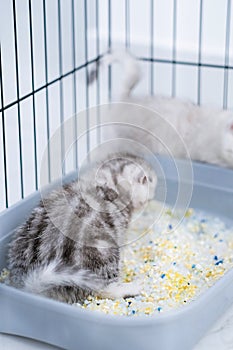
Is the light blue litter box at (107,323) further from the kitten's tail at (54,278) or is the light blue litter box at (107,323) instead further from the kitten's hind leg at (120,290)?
the kitten's hind leg at (120,290)

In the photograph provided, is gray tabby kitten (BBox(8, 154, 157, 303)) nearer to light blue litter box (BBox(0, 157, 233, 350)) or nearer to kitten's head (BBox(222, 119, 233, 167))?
light blue litter box (BBox(0, 157, 233, 350))

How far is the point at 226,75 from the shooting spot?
2766 millimetres

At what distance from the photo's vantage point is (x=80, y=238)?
1.62m

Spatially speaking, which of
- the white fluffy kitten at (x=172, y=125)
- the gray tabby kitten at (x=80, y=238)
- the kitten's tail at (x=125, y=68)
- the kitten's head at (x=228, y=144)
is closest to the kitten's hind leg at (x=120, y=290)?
the gray tabby kitten at (x=80, y=238)

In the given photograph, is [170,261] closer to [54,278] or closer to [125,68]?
[54,278]

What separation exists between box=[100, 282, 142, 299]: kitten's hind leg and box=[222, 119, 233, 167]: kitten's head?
2.30 ft

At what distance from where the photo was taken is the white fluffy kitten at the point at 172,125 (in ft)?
7.32

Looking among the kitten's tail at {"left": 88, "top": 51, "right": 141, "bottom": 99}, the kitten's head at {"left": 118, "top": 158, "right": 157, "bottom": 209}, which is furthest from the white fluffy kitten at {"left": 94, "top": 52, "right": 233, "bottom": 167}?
the kitten's head at {"left": 118, "top": 158, "right": 157, "bottom": 209}

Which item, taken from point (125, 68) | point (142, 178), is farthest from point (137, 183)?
point (125, 68)

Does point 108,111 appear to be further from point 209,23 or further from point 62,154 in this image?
point 209,23

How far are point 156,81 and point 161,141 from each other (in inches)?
26.7

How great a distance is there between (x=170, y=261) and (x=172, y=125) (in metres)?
0.58

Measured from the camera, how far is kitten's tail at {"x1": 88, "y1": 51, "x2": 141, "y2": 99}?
2.40m

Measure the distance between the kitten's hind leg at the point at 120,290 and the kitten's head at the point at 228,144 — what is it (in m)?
0.70
